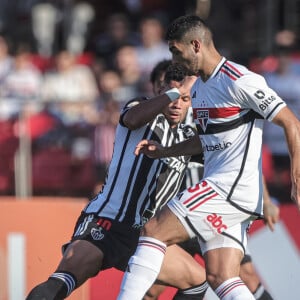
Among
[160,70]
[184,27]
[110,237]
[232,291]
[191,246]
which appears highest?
[184,27]

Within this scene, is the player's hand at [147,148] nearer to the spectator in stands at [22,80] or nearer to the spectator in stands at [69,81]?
the spectator in stands at [22,80]

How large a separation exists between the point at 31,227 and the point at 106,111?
3.06m

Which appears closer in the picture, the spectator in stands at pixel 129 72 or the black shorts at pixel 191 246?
the black shorts at pixel 191 246

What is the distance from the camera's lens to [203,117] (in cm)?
602

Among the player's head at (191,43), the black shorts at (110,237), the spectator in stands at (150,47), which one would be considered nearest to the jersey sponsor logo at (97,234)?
the black shorts at (110,237)

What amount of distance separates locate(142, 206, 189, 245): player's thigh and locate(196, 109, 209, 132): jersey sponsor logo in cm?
58

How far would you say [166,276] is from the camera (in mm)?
6605

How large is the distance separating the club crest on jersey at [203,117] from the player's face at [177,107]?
503 millimetres

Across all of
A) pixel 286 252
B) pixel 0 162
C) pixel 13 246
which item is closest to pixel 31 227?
pixel 13 246

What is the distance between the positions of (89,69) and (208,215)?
809cm

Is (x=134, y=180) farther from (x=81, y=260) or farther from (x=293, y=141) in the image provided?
(x=293, y=141)

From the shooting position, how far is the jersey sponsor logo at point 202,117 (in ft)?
19.7

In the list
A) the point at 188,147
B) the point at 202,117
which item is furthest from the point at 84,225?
the point at 202,117

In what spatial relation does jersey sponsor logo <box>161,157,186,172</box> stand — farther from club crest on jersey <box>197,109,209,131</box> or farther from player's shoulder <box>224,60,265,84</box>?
player's shoulder <box>224,60,265,84</box>
